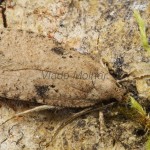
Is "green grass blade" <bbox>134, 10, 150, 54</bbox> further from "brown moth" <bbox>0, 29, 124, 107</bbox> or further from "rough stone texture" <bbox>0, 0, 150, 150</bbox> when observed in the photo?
"brown moth" <bbox>0, 29, 124, 107</bbox>

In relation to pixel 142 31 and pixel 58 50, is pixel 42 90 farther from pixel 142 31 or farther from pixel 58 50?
pixel 142 31

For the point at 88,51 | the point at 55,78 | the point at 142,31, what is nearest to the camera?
the point at 55,78

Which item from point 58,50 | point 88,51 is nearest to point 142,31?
point 88,51

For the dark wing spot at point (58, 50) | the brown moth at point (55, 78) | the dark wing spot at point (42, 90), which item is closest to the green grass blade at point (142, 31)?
the brown moth at point (55, 78)

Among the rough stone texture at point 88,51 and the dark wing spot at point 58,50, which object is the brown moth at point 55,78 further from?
the rough stone texture at point 88,51

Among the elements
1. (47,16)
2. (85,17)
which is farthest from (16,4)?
(85,17)

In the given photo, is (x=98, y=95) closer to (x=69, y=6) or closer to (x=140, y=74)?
(x=140, y=74)
